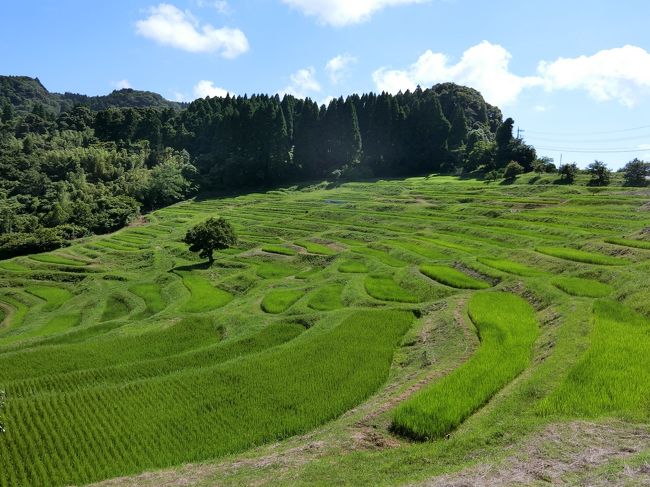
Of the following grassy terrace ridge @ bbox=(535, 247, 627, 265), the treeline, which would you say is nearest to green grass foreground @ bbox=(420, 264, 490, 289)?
grassy terrace ridge @ bbox=(535, 247, 627, 265)

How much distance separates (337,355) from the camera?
2231 centimetres

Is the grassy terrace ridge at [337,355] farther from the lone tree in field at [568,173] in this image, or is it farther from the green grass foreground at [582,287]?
the lone tree in field at [568,173]

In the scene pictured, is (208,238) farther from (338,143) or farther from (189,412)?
(338,143)

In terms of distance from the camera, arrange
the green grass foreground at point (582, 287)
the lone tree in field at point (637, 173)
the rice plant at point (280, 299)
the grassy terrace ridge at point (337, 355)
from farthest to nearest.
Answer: the lone tree in field at point (637, 173)
the rice plant at point (280, 299)
the green grass foreground at point (582, 287)
the grassy terrace ridge at point (337, 355)

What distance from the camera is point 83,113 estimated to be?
12638 centimetres

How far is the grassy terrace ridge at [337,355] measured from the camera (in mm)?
14023

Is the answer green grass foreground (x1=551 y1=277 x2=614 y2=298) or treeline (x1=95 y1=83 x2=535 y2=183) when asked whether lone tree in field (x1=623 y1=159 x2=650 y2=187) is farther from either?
green grass foreground (x1=551 y1=277 x2=614 y2=298)

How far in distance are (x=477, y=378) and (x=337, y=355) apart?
7132 mm

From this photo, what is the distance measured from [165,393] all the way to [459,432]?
11.8 meters

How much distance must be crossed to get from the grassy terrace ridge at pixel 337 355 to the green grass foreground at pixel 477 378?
A: 82mm

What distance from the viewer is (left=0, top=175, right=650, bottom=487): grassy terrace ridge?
46.0ft

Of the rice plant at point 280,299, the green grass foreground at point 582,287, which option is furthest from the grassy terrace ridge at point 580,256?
the rice plant at point 280,299

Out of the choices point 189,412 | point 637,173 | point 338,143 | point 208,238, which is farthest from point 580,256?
point 338,143

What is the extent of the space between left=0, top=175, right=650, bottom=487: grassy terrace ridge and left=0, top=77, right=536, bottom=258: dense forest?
31627mm
